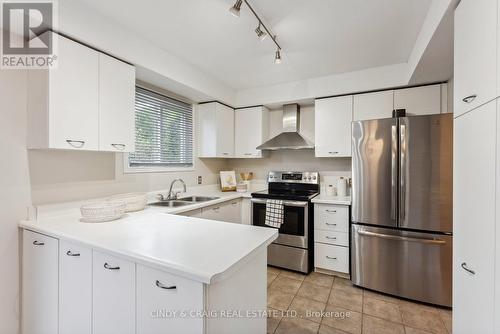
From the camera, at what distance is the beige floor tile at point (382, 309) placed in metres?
1.99

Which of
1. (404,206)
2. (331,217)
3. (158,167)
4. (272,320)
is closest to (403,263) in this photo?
(404,206)

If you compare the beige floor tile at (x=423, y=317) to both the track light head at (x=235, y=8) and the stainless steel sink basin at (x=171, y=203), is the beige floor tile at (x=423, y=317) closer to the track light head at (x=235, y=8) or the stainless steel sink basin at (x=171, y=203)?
the stainless steel sink basin at (x=171, y=203)

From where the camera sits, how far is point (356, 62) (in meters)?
2.55

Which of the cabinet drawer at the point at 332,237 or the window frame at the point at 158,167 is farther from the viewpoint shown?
the cabinet drawer at the point at 332,237

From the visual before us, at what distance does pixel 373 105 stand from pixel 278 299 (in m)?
2.39

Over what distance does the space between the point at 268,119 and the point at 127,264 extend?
2.97 metres

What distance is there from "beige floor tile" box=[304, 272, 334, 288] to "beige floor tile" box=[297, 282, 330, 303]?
73 millimetres

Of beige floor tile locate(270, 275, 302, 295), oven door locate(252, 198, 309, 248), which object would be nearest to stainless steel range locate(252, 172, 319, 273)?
oven door locate(252, 198, 309, 248)

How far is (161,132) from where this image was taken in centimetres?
283

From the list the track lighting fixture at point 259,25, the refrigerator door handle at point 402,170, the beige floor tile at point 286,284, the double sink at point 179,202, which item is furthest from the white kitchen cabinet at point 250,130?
Result: the refrigerator door handle at point 402,170

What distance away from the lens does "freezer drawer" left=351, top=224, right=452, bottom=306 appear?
2.08m

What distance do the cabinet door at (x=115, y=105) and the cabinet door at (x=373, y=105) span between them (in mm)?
2468
